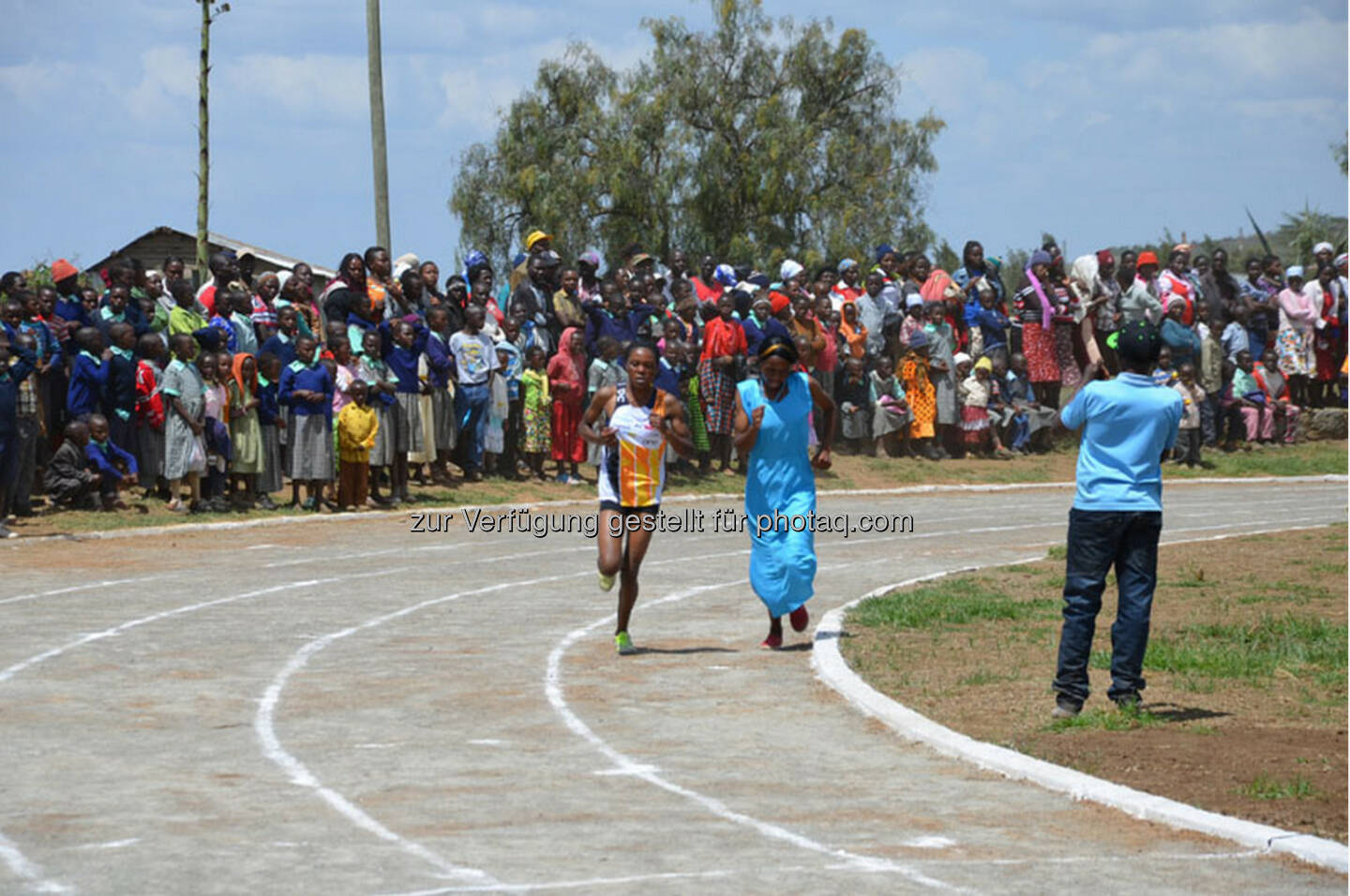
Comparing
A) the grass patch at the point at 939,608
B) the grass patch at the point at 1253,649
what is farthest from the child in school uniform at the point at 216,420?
the grass patch at the point at 1253,649

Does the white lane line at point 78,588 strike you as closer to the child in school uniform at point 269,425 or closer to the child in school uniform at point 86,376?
the child in school uniform at point 86,376

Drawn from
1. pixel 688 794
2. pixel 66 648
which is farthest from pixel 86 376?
pixel 688 794

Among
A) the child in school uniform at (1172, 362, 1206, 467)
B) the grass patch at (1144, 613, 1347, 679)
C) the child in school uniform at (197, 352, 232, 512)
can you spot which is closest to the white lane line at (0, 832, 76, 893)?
the grass patch at (1144, 613, 1347, 679)

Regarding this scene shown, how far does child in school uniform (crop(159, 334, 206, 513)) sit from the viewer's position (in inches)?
843

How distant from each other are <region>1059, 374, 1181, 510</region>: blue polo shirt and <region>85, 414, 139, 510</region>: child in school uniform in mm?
13378

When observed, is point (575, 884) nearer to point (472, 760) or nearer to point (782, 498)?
point (472, 760)

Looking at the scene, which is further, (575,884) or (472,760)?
(472,760)

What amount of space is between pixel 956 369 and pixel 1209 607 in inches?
646

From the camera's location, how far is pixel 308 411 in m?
22.4

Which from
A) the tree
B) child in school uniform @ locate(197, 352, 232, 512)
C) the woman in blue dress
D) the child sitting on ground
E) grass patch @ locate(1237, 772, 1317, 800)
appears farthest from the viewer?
the tree

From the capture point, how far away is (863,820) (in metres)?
8.17

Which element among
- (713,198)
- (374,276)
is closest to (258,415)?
(374,276)

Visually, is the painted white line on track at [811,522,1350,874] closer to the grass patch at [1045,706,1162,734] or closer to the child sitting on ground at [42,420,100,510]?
the grass patch at [1045,706,1162,734]

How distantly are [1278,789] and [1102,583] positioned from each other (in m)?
2.06
